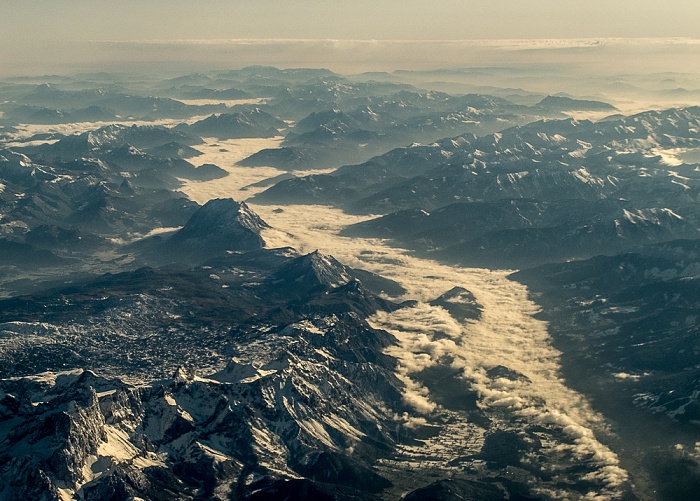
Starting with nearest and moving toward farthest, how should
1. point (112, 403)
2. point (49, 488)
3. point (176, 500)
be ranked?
point (49, 488), point (176, 500), point (112, 403)

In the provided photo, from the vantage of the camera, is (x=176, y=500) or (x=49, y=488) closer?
(x=49, y=488)

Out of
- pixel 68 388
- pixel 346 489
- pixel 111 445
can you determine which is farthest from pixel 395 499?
pixel 68 388

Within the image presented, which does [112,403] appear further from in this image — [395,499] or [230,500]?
[395,499]

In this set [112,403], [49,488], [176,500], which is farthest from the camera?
[112,403]

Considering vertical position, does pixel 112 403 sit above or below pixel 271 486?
above

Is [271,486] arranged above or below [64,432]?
below

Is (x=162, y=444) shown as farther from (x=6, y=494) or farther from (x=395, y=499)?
(x=395, y=499)

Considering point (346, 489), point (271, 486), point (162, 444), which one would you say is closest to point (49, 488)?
point (162, 444)

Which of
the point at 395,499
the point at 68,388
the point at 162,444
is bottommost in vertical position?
the point at 395,499

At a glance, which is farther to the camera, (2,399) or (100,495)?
(2,399)
